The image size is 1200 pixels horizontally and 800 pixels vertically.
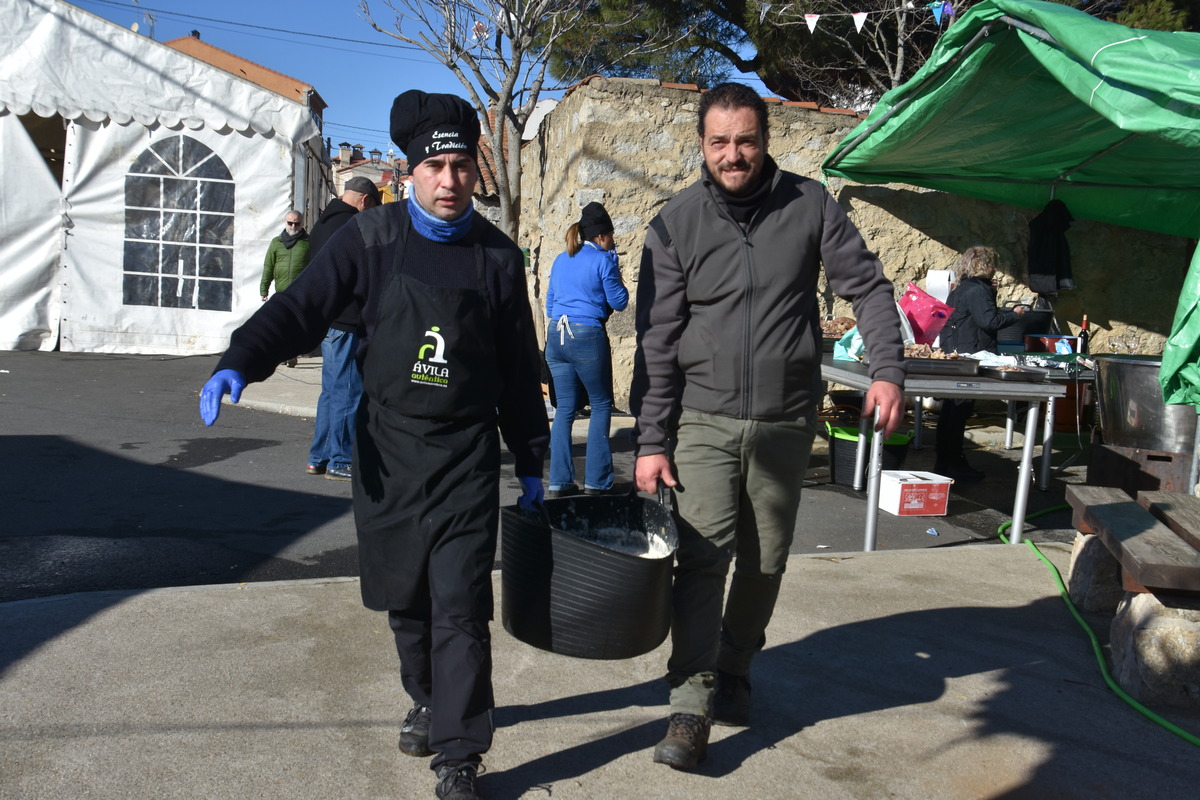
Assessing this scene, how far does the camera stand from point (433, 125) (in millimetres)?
2701

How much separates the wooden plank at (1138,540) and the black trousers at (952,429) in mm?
3159

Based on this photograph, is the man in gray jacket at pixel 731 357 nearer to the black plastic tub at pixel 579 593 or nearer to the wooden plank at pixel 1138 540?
the black plastic tub at pixel 579 593

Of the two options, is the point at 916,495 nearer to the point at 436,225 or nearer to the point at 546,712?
the point at 546,712

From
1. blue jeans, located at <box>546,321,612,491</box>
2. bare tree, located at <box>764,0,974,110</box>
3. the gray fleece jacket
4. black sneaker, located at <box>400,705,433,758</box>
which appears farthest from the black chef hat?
bare tree, located at <box>764,0,974,110</box>

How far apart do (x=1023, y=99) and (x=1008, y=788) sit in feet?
18.2

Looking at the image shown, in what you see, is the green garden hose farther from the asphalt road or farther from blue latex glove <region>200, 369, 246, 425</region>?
blue latex glove <region>200, 369, 246, 425</region>

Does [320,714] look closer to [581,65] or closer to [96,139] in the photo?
[96,139]

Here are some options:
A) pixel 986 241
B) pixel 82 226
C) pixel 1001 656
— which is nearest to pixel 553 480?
pixel 1001 656

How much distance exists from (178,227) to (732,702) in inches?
490

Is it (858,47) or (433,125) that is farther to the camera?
(858,47)

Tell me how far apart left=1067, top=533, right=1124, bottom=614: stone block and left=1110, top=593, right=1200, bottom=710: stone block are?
86 centimetres

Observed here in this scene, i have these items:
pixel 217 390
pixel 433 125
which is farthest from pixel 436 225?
pixel 217 390

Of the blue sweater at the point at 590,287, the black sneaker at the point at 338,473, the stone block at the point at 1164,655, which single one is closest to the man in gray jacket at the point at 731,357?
the stone block at the point at 1164,655

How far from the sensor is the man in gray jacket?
2961 mm
